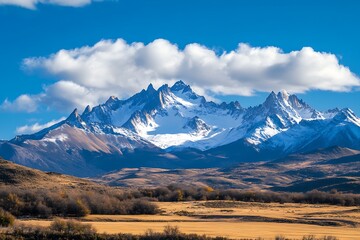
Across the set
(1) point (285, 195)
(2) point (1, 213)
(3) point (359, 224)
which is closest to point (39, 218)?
(2) point (1, 213)

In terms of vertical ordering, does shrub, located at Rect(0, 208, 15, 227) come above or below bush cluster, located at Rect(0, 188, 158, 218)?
below

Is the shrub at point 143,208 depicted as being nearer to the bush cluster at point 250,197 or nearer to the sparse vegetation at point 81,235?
the bush cluster at point 250,197

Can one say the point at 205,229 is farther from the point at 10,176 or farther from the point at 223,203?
the point at 10,176

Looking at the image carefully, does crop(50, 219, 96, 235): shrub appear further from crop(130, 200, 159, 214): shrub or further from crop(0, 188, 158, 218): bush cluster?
crop(130, 200, 159, 214): shrub

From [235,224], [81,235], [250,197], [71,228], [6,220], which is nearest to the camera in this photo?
[81,235]

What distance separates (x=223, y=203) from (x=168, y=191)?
18.5 metres

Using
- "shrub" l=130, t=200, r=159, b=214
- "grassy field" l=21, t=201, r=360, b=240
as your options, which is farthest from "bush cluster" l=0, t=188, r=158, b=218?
"grassy field" l=21, t=201, r=360, b=240

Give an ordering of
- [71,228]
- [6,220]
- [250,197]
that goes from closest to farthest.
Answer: [71,228]
[6,220]
[250,197]

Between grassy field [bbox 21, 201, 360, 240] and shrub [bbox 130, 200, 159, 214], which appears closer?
grassy field [bbox 21, 201, 360, 240]

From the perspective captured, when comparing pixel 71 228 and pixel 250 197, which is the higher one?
pixel 250 197

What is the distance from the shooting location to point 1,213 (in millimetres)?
61438

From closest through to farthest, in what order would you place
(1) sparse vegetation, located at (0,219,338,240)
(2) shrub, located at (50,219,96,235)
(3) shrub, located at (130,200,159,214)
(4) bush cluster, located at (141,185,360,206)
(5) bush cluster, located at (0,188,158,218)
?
(1) sparse vegetation, located at (0,219,338,240) < (2) shrub, located at (50,219,96,235) < (5) bush cluster, located at (0,188,158,218) < (3) shrub, located at (130,200,159,214) < (4) bush cluster, located at (141,185,360,206)

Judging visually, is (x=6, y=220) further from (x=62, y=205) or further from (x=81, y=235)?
(x=62, y=205)

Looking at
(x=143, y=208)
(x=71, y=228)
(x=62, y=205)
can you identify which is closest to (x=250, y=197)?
(x=143, y=208)
